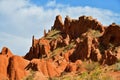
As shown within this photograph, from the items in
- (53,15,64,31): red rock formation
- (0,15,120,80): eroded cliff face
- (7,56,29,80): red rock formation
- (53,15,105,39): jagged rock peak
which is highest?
Result: (53,15,64,31): red rock formation

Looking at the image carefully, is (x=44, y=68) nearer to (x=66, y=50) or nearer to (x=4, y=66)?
(x=4, y=66)

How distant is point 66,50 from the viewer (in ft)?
319

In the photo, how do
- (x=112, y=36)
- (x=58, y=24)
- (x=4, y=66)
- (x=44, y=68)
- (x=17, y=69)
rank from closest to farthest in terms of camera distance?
1. (x=17, y=69)
2. (x=4, y=66)
3. (x=44, y=68)
4. (x=112, y=36)
5. (x=58, y=24)

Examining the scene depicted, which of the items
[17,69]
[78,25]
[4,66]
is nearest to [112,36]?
[78,25]

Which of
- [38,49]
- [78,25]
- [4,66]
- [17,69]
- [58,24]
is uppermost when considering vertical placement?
[58,24]

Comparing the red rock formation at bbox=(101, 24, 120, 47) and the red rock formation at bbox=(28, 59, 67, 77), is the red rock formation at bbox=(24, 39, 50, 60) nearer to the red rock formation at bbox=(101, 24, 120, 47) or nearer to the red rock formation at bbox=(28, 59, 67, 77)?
the red rock formation at bbox=(101, 24, 120, 47)

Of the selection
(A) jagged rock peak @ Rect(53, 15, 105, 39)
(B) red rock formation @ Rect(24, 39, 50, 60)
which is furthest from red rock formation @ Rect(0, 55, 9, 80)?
(A) jagged rock peak @ Rect(53, 15, 105, 39)

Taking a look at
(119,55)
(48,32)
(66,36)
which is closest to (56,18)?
(48,32)

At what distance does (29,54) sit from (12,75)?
4186 centimetres

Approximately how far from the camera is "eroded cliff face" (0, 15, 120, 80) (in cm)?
6688

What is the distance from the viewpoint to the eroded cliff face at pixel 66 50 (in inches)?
2633

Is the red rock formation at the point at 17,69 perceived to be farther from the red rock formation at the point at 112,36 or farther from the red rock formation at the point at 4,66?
the red rock formation at the point at 112,36

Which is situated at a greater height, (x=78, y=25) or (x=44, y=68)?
(x=78, y=25)

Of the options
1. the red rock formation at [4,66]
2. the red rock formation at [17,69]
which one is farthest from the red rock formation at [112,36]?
the red rock formation at [4,66]
